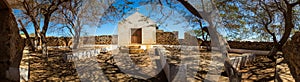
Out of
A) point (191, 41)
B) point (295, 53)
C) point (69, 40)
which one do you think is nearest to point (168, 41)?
point (191, 41)

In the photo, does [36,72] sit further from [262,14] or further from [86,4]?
[262,14]

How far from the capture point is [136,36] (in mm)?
17906

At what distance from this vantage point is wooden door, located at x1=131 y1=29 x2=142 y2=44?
1778cm

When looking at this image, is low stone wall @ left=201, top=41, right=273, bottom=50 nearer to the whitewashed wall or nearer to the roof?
the whitewashed wall

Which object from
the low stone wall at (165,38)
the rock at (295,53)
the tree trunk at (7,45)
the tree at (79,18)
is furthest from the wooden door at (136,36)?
the rock at (295,53)

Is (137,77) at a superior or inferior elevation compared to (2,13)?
inferior

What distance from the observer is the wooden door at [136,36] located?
17.8 meters

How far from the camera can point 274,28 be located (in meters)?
9.05

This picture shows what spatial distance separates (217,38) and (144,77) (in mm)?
2216

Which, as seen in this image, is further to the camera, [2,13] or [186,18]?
[186,18]

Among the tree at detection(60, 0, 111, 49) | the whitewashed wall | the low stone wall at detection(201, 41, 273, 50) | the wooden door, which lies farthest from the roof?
the low stone wall at detection(201, 41, 273, 50)

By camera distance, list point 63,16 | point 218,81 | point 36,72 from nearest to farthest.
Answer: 1. point 218,81
2. point 36,72
3. point 63,16

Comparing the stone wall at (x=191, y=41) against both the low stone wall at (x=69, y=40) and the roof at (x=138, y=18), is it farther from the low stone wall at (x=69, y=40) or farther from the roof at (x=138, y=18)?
the low stone wall at (x=69, y=40)

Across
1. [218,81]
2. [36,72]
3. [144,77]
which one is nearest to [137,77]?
[144,77]
